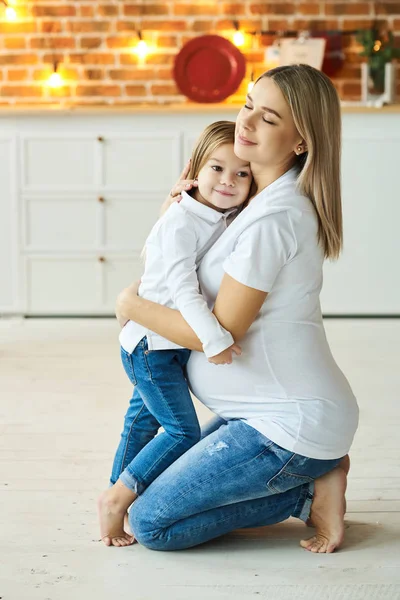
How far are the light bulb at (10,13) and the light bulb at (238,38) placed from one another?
122 centimetres

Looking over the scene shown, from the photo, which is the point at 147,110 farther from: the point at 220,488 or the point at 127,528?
the point at 220,488

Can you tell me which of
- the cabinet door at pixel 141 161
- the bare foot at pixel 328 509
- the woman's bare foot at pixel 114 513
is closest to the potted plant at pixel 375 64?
the cabinet door at pixel 141 161

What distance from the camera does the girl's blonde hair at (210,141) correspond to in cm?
188

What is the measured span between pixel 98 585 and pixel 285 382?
54cm

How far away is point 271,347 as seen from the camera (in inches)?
71.7

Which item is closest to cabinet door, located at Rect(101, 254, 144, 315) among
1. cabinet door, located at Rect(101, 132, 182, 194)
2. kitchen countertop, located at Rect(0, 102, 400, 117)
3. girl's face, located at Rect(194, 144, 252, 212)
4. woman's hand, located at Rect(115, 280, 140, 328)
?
cabinet door, located at Rect(101, 132, 182, 194)

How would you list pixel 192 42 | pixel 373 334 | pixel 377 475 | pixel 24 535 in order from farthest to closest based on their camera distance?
1. pixel 192 42
2. pixel 373 334
3. pixel 377 475
4. pixel 24 535

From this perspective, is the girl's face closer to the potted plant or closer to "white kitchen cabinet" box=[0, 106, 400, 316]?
"white kitchen cabinet" box=[0, 106, 400, 316]

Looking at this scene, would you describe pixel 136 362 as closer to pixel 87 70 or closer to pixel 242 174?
pixel 242 174

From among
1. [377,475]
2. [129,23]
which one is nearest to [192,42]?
[129,23]

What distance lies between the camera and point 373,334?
420 cm

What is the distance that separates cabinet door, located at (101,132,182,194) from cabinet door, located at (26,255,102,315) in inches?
16.8

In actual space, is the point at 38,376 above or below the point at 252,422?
below

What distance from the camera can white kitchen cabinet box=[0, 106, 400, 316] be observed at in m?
4.41
